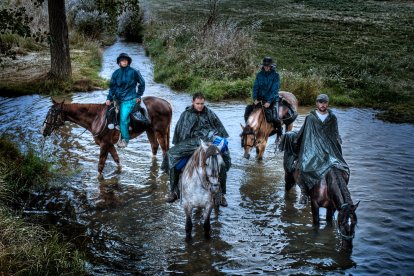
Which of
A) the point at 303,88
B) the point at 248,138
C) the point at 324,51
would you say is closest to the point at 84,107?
the point at 248,138

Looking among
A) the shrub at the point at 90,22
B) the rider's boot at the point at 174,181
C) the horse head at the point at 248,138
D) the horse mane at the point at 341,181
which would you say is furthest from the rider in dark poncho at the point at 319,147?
the shrub at the point at 90,22

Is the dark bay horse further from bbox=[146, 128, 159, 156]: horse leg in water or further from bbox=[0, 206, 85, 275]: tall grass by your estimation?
bbox=[146, 128, 159, 156]: horse leg in water

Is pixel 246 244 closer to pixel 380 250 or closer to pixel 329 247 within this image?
pixel 329 247

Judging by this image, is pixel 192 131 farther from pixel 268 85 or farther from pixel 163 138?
pixel 268 85

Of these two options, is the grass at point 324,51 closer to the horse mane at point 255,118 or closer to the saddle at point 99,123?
the horse mane at point 255,118

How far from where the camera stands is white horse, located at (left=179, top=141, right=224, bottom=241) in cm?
595

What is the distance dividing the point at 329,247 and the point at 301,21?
28661 mm

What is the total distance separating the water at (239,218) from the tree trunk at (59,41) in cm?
545

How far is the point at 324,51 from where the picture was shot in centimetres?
2352

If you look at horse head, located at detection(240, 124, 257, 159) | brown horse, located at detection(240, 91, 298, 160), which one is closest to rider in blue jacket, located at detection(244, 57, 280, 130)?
brown horse, located at detection(240, 91, 298, 160)

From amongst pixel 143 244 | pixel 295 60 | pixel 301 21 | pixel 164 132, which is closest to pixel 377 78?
pixel 295 60

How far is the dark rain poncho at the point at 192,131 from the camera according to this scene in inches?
278

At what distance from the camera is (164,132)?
10602mm

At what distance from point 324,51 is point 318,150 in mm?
17810
